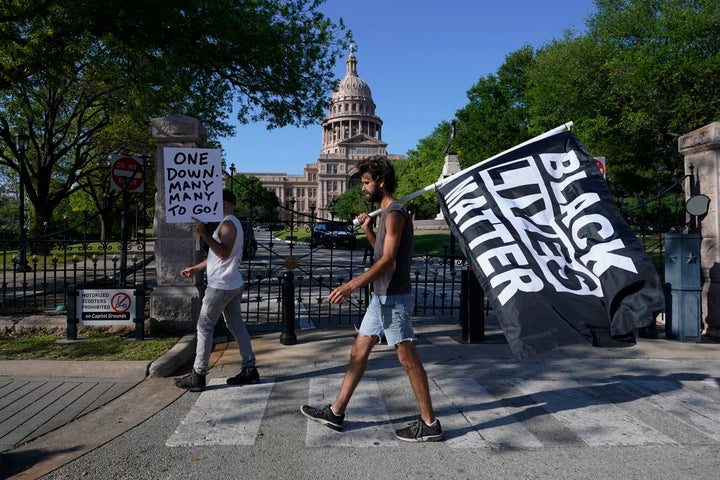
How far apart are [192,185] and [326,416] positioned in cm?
288

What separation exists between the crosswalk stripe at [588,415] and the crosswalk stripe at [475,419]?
0.40 meters

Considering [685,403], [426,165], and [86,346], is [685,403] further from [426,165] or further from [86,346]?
[426,165]

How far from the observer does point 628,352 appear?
6.41 m

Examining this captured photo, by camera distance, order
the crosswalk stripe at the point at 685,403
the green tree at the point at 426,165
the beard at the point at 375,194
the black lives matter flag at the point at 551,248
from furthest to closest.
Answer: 1. the green tree at the point at 426,165
2. the crosswalk stripe at the point at 685,403
3. the beard at the point at 375,194
4. the black lives matter flag at the point at 551,248

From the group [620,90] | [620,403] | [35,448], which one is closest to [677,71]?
[620,90]

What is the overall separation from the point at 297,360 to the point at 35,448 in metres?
2.76

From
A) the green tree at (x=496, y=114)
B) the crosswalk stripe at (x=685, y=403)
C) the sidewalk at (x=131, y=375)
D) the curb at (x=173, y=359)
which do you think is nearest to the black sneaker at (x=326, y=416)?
the sidewalk at (x=131, y=375)

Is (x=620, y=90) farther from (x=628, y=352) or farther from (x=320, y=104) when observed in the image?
(x=628, y=352)

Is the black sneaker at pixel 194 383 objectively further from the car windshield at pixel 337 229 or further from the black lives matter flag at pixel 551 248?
the black lives matter flag at pixel 551 248

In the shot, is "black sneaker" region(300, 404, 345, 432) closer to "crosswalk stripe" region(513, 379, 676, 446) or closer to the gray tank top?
the gray tank top

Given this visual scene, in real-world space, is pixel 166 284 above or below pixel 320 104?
below

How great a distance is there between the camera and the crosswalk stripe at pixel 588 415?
3.74 m

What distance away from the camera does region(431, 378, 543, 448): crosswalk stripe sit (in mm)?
3684

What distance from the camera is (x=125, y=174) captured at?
8.40 meters
